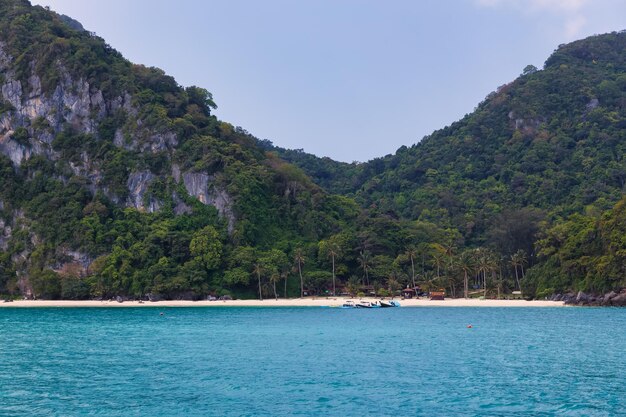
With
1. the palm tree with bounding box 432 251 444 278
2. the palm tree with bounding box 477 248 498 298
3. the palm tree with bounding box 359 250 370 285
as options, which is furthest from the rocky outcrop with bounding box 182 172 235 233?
the palm tree with bounding box 477 248 498 298

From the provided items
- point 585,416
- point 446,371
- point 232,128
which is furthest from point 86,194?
point 585,416

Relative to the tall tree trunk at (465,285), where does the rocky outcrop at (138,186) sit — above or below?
above

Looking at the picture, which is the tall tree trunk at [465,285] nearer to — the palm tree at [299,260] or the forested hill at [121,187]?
the palm tree at [299,260]

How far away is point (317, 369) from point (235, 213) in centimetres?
9169

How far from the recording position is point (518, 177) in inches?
6348

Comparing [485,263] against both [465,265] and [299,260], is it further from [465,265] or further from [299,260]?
[299,260]

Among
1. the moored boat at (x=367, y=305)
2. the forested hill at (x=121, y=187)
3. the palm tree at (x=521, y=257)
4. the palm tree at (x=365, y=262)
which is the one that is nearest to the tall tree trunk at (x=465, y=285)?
the palm tree at (x=521, y=257)

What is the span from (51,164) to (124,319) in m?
70.8

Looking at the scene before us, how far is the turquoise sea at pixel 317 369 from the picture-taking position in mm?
27078

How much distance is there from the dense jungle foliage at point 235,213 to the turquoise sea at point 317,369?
4324cm

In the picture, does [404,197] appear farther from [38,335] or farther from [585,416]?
[585,416]

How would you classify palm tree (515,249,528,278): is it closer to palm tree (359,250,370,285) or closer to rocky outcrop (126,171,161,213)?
palm tree (359,250,370,285)

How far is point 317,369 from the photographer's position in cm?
3619

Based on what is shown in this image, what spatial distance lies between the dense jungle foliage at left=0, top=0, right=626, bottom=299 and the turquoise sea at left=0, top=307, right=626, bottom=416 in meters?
A: 43.2
